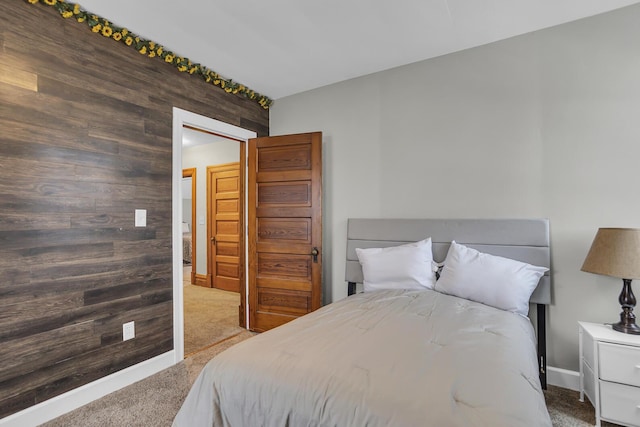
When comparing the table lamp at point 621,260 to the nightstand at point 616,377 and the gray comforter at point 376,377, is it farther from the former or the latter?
the gray comforter at point 376,377

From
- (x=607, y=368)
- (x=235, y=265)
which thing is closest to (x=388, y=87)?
(x=607, y=368)

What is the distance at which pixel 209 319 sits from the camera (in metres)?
4.00

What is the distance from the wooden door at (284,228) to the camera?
3244mm

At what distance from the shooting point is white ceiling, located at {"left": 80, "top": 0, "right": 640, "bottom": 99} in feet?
→ 7.06

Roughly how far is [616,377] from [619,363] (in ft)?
0.27

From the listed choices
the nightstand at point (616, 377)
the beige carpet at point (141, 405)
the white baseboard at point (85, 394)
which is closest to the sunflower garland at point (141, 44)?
the white baseboard at point (85, 394)

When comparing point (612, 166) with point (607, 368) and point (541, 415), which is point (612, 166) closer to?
point (607, 368)

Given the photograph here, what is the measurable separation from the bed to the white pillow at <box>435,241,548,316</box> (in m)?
0.03

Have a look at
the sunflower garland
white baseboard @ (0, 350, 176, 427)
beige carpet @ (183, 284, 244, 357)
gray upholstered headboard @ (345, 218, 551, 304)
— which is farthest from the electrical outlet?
the sunflower garland

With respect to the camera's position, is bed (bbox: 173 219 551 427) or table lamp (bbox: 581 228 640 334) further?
table lamp (bbox: 581 228 640 334)

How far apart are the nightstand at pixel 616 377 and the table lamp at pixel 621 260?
5.4 inches

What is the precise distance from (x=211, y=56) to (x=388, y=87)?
168cm

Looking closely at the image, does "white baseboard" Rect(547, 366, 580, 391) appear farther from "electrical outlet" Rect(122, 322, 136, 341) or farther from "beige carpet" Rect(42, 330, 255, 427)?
"electrical outlet" Rect(122, 322, 136, 341)

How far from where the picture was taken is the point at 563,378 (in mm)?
2338
